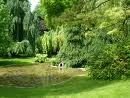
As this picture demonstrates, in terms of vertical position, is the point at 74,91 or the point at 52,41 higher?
the point at 52,41

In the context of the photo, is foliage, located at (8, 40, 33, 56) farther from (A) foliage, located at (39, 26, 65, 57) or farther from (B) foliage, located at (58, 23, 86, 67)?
(B) foliage, located at (58, 23, 86, 67)

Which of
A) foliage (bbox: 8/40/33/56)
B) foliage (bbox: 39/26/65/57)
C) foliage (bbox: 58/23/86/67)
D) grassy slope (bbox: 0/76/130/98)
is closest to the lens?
grassy slope (bbox: 0/76/130/98)

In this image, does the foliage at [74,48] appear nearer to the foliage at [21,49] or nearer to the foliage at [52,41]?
the foliage at [21,49]

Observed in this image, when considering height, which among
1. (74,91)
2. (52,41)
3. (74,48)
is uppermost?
(52,41)

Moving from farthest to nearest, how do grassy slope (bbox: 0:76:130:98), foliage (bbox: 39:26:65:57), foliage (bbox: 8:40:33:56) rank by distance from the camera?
foliage (bbox: 39:26:65:57), foliage (bbox: 8:40:33:56), grassy slope (bbox: 0:76:130:98)

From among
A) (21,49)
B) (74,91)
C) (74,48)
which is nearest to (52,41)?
(21,49)

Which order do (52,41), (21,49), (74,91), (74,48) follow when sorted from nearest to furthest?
1. (74,91)
2. (74,48)
3. (21,49)
4. (52,41)

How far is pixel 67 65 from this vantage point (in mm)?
27078

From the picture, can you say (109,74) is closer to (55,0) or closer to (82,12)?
(82,12)

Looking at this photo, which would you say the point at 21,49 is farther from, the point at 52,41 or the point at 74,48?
the point at 74,48

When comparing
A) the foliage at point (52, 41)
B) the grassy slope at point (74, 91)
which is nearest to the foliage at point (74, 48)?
the foliage at point (52, 41)

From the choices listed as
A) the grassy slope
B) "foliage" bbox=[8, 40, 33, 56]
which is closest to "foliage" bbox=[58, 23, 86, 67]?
"foliage" bbox=[8, 40, 33, 56]

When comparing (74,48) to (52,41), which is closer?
(74,48)

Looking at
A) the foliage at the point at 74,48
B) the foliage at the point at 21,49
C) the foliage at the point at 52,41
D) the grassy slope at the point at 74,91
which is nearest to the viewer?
the grassy slope at the point at 74,91
